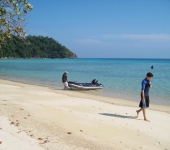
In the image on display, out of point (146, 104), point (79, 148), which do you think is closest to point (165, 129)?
point (146, 104)

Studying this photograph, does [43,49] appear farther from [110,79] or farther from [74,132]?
[74,132]

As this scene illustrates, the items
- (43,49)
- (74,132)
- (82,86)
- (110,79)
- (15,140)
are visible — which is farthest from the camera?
(43,49)

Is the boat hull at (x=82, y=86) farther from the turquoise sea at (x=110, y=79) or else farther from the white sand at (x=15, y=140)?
the white sand at (x=15, y=140)

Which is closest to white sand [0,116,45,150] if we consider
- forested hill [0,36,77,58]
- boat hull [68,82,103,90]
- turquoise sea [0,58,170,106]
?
turquoise sea [0,58,170,106]

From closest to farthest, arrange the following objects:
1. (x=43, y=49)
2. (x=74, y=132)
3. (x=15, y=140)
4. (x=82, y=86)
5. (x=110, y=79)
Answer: (x=15, y=140) → (x=74, y=132) → (x=82, y=86) → (x=110, y=79) → (x=43, y=49)

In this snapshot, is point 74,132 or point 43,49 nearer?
point 74,132

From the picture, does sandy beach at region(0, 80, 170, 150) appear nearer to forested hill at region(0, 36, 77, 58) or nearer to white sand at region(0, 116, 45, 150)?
white sand at region(0, 116, 45, 150)

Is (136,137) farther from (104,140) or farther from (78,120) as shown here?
(78,120)

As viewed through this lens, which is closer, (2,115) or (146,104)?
(2,115)

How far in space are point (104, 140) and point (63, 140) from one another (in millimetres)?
1106

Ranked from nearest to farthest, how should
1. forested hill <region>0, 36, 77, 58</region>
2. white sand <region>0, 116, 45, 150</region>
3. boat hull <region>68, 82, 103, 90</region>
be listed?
white sand <region>0, 116, 45, 150</region> < boat hull <region>68, 82, 103, 90</region> < forested hill <region>0, 36, 77, 58</region>

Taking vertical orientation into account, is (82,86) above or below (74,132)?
below

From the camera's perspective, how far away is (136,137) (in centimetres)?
653

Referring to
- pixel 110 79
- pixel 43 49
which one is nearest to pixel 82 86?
pixel 110 79
